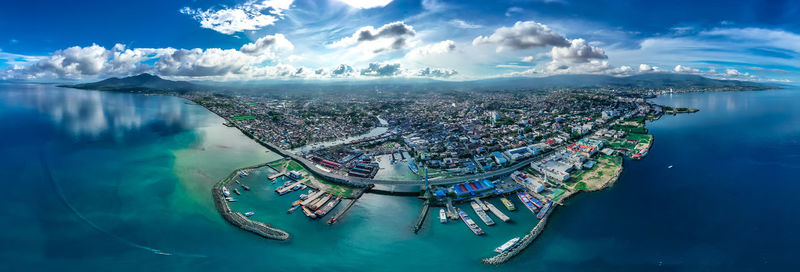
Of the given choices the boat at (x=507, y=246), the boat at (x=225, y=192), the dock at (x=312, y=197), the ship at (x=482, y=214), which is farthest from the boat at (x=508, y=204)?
the boat at (x=225, y=192)

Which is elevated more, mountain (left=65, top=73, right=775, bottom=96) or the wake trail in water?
mountain (left=65, top=73, right=775, bottom=96)

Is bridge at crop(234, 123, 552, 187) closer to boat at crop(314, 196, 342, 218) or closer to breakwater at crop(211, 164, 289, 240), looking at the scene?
boat at crop(314, 196, 342, 218)

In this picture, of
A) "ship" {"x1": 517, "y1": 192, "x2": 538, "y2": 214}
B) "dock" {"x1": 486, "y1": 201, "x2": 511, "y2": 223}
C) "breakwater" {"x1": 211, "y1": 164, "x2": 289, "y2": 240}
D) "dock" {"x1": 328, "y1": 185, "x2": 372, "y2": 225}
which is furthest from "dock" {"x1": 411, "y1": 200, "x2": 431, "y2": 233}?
"breakwater" {"x1": 211, "y1": 164, "x2": 289, "y2": 240}

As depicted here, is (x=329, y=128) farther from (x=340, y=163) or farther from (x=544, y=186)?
(x=544, y=186)

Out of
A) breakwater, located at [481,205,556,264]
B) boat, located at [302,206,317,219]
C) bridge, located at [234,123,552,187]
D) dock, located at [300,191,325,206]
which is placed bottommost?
breakwater, located at [481,205,556,264]

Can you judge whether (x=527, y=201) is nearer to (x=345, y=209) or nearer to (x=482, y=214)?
(x=482, y=214)

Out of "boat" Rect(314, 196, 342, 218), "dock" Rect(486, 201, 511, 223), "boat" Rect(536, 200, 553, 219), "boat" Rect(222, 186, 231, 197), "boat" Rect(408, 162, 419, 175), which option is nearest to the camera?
"dock" Rect(486, 201, 511, 223)

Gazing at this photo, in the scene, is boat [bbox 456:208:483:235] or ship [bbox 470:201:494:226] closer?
boat [bbox 456:208:483:235]
